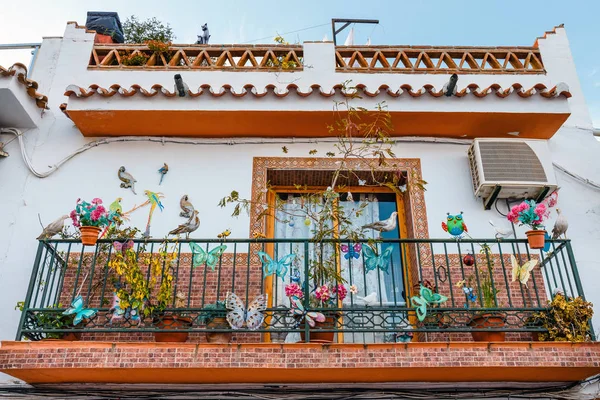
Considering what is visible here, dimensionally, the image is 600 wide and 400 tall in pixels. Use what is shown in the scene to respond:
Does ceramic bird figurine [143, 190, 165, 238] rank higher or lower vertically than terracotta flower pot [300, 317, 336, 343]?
higher

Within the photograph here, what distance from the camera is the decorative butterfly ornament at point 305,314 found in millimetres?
5562

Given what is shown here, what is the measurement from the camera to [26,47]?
816 cm

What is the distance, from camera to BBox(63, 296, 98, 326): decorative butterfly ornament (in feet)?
18.5

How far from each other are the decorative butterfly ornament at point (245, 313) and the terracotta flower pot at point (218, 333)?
8cm

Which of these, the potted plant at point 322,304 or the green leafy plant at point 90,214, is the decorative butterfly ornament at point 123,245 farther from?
the potted plant at point 322,304

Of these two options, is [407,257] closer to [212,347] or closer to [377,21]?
[212,347]

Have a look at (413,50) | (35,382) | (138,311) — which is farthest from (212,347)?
(413,50)

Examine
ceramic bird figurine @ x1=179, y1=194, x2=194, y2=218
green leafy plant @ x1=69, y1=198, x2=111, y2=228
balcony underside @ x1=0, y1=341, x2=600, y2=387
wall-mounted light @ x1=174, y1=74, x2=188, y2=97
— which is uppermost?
wall-mounted light @ x1=174, y1=74, x2=188, y2=97

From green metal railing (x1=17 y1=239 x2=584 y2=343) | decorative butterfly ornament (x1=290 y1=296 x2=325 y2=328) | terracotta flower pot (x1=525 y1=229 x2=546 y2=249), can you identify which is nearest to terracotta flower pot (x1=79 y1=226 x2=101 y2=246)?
green metal railing (x1=17 y1=239 x2=584 y2=343)

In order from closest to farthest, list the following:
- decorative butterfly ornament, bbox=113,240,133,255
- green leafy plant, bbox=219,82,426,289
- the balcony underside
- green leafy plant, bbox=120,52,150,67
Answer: the balcony underside < decorative butterfly ornament, bbox=113,240,133,255 < green leafy plant, bbox=219,82,426,289 < green leafy plant, bbox=120,52,150,67

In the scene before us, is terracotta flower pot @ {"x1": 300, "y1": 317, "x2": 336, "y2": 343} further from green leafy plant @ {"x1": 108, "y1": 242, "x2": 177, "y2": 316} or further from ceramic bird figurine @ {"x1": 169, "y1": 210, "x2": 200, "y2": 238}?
ceramic bird figurine @ {"x1": 169, "y1": 210, "x2": 200, "y2": 238}

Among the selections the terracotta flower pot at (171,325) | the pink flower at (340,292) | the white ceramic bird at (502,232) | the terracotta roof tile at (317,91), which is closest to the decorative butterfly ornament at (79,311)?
the terracotta flower pot at (171,325)

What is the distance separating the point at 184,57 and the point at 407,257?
13.4ft

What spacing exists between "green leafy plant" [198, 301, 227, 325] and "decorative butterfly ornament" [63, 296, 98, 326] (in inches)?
39.8
